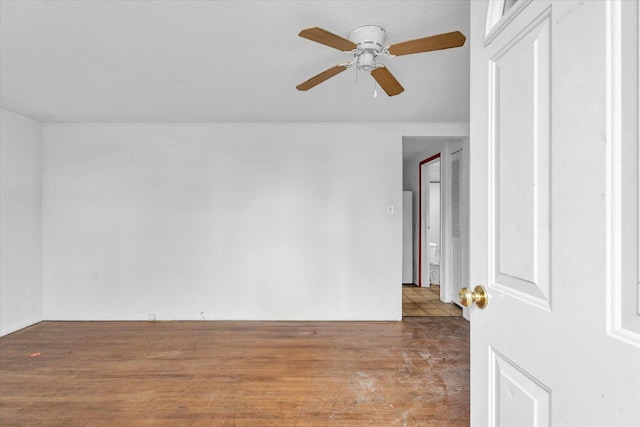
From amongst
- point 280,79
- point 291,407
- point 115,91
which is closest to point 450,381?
point 291,407

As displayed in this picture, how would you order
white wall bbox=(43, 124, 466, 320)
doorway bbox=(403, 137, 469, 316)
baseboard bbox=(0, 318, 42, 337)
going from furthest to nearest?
doorway bbox=(403, 137, 469, 316) < white wall bbox=(43, 124, 466, 320) < baseboard bbox=(0, 318, 42, 337)

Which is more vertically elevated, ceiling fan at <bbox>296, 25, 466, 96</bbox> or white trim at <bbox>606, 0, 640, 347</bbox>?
ceiling fan at <bbox>296, 25, 466, 96</bbox>

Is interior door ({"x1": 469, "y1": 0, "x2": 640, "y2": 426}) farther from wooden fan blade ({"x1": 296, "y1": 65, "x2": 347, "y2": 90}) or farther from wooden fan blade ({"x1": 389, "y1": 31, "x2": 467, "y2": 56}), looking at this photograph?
wooden fan blade ({"x1": 296, "y1": 65, "x2": 347, "y2": 90})

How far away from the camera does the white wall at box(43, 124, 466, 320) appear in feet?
12.8

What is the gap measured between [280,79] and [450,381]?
8.81ft

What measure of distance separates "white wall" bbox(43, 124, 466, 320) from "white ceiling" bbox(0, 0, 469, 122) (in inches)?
11.3

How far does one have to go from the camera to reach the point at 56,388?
2379 millimetres

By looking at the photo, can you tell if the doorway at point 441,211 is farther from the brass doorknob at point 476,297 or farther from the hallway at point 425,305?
the brass doorknob at point 476,297

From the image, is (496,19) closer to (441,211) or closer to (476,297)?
(476,297)

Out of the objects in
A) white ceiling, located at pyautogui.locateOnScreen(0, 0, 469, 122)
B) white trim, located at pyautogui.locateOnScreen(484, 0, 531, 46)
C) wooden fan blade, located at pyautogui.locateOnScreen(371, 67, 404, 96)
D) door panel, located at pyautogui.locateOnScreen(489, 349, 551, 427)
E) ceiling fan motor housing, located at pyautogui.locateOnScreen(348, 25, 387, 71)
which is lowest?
door panel, located at pyautogui.locateOnScreen(489, 349, 551, 427)

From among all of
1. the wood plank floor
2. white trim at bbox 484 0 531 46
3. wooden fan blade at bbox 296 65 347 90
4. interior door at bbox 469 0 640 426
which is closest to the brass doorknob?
interior door at bbox 469 0 640 426

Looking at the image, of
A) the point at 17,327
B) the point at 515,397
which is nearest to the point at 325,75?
the point at 515,397

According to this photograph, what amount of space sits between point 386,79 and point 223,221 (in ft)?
8.51

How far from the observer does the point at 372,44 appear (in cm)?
189
